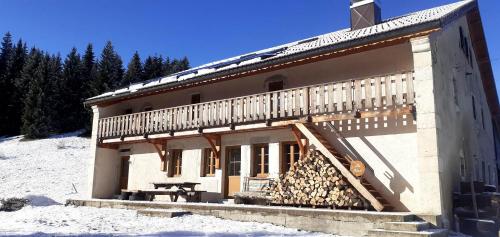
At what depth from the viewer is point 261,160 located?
46.5 ft

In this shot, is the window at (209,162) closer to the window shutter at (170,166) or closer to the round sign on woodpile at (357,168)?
the window shutter at (170,166)

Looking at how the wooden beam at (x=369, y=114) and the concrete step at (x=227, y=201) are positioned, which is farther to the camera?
the concrete step at (x=227, y=201)

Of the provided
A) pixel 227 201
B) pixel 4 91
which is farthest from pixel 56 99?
pixel 227 201

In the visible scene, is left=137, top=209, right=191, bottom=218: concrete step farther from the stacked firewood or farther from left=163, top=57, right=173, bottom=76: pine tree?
left=163, top=57, right=173, bottom=76: pine tree

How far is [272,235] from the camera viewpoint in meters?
8.97

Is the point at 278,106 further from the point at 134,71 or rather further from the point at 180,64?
the point at 180,64

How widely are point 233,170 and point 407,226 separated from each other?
7.69m

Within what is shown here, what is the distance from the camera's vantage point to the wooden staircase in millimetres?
10149

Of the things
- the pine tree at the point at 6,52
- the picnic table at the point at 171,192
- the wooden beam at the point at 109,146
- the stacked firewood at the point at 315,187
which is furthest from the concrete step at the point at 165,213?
the pine tree at the point at 6,52

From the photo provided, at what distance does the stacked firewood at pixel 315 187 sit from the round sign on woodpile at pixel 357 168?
1.22ft

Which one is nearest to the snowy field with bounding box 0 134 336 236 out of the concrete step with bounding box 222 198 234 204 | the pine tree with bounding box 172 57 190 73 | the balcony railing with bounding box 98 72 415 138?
the concrete step with bounding box 222 198 234 204

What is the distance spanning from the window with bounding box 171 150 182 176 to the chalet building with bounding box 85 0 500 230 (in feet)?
0.14

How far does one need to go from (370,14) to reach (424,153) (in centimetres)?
733

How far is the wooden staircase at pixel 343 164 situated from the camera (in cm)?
1015
